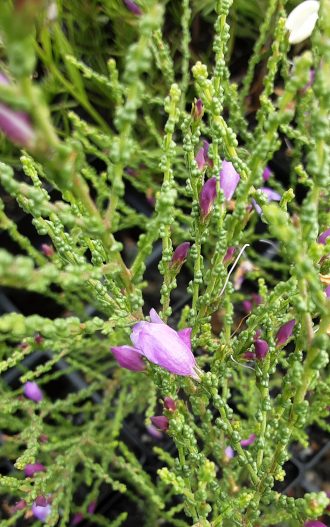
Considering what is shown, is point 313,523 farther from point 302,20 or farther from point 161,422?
point 302,20

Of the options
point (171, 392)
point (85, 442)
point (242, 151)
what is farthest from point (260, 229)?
point (171, 392)

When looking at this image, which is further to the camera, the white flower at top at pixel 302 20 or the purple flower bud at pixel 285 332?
the white flower at top at pixel 302 20

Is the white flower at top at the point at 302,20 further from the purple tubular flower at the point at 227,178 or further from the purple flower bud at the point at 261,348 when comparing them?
the purple flower bud at the point at 261,348

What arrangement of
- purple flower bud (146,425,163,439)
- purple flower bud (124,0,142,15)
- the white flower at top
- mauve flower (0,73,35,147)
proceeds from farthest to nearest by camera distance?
purple flower bud (146,425,163,439), purple flower bud (124,0,142,15), the white flower at top, mauve flower (0,73,35,147)

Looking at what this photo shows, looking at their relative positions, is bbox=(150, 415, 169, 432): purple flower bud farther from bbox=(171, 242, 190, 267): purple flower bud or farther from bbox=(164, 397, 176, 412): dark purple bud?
bbox=(171, 242, 190, 267): purple flower bud

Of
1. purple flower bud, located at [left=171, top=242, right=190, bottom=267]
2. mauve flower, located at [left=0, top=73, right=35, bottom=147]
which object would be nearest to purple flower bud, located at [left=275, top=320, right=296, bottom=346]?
purple flower bud, located at [left=171, top=242, right=190, bottom=267]

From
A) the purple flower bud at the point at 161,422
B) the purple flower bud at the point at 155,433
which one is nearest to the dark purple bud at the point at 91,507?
the purple flower bud at the point at 155,433
